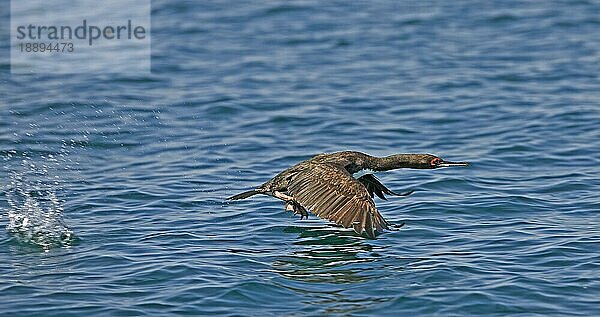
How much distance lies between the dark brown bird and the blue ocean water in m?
0.40

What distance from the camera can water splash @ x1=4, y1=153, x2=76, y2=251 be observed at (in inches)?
425

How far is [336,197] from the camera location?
1013cm

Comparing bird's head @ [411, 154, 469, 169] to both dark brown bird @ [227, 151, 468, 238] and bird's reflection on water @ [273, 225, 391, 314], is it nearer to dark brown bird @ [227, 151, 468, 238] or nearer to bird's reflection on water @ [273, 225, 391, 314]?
dark brown bird @ [227, 151, 468, 238]

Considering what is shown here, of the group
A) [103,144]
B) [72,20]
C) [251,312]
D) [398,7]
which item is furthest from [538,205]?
[72,20]

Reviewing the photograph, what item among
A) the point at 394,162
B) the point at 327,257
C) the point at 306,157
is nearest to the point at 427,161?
the point at 394,162

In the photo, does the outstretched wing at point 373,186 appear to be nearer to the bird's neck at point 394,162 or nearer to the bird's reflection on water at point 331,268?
the bird's neck at point 394,162

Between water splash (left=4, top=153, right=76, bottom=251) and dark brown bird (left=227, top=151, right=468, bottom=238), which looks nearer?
dark brown bird (left=227, top=151, right=468, bottom=238)

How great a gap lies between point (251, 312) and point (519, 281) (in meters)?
2.32

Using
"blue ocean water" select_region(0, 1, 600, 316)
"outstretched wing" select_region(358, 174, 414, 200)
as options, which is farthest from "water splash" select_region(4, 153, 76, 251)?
"outstretched wing" select_region(358, 174, 414, 200)

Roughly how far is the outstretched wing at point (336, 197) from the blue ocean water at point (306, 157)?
0.44 metres

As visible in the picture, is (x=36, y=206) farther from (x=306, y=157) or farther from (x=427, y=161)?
(x=427, y=161)

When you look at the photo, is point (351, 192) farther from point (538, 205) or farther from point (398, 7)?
point (398, 7)

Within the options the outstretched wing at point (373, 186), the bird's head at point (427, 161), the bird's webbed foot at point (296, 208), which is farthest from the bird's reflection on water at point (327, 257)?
the bird's head at point (427, 161)

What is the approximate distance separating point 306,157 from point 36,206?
350cm
